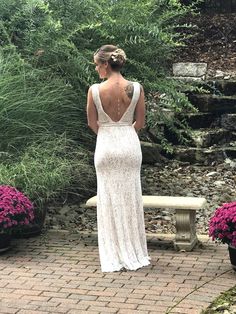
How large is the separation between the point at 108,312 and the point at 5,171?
2.68 metres

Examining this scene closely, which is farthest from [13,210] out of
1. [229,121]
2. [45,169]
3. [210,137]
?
[229,121]

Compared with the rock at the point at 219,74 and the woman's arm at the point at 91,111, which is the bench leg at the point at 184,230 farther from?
the rock at the point at 219,74

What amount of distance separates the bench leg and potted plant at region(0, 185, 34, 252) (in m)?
1.44

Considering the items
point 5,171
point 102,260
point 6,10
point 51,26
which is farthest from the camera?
point 6,10

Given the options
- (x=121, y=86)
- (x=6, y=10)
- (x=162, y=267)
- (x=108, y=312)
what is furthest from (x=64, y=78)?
(x=108, y=312)

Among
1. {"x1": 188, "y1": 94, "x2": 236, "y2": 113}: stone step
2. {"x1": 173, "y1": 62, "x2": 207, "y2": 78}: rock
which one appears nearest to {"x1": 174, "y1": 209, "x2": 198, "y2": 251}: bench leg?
{"x1": 188, "y1": 94, "x2": 236, "y2": 113}: stone step

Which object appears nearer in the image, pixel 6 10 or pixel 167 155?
pixel 6 10

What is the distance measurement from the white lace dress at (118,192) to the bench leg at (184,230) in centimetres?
59

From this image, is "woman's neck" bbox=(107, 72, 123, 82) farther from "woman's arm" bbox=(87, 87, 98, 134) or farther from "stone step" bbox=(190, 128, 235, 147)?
"stone step" bbox=(190, 128, 235, 147)

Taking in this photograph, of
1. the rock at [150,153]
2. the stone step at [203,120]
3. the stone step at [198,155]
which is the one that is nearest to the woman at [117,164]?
the rock at [150,153]

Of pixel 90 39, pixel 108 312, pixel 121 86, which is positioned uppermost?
pixel 90 39

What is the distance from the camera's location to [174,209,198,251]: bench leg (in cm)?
657

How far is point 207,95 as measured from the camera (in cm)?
1259

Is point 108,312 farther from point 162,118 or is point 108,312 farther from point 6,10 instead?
point 6,10
